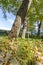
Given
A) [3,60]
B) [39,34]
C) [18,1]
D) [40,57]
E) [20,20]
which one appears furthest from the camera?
[39,34]

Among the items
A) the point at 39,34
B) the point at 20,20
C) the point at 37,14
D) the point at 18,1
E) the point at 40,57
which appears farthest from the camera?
the point at 39,34

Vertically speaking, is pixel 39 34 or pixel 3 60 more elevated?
pixel 3 60

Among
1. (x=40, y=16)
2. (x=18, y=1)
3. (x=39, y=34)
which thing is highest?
(x=18, y=1)

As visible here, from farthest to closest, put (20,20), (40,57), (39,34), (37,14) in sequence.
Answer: (39,34) < (37,14) < (20,20) < (40,57)

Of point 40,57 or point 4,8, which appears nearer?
point 40,57

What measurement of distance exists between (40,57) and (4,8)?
17.6 meters

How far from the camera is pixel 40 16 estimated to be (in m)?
24.5

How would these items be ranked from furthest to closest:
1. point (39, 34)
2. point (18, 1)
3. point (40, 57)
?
point (39, 34) → point (18, 1) → point (40, 57)

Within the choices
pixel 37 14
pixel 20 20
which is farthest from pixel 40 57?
pixel 37 14

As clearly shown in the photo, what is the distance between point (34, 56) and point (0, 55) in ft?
2.70

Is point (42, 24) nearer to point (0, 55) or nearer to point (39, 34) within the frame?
point (39, 34)

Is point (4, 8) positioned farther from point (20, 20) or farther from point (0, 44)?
point (0, 44)

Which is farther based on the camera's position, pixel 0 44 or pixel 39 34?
pixel 39 34

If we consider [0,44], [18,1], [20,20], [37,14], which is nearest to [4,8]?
[18,1]
